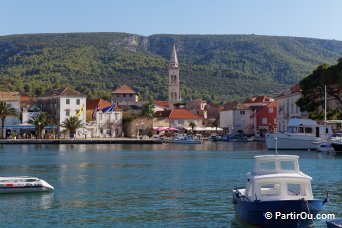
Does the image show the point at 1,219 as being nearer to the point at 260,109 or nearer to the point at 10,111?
the point at 10,111

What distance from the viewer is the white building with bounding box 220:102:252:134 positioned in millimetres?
145625

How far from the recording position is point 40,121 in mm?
112875

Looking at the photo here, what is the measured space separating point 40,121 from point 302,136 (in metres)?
50.5

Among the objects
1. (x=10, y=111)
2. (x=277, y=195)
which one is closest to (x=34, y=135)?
(x=10, y=111)

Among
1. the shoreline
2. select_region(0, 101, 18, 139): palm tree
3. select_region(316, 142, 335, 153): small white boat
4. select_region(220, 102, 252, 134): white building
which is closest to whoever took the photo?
select_region(316, 142, 335, 153): small white boat

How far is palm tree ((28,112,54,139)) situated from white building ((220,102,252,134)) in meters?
45.6

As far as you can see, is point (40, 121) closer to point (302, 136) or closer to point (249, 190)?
point (302, 136)

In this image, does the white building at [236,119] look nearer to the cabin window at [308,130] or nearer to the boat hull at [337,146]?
the cabin window at [308,130]

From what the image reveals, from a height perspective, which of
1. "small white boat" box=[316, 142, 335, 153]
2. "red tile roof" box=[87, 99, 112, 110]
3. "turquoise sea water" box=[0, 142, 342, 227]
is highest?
"red tile roof" box=[87, 99, 112, 110]

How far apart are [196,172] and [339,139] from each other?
98.7ft

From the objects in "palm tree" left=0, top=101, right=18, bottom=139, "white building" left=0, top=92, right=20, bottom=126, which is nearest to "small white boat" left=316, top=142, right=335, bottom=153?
"palm tree" left=0, top=101, right=18, bottom=139

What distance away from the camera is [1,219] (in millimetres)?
27438

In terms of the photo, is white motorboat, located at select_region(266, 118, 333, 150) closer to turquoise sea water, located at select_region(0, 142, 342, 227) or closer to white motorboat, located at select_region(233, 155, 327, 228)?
turquoise sea water, located at select_region(0, 142, 342, 227)

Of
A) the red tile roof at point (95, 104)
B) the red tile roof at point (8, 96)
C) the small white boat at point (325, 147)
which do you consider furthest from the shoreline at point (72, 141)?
the small white boat at point (325, 147)
